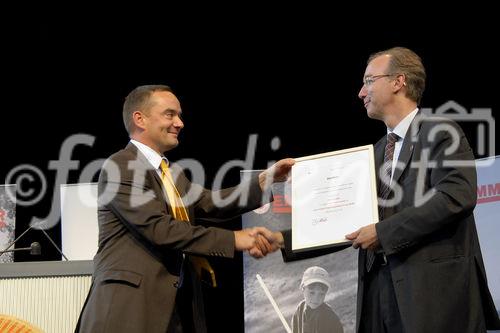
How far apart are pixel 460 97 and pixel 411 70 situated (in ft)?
7.76

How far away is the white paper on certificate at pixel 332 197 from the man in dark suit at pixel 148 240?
0.25 m

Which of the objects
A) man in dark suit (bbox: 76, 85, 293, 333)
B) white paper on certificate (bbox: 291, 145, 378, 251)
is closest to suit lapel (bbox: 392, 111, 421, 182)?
white paper on certificate (bbox: 291, 145, 378, 251)

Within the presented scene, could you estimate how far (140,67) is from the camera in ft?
20.8

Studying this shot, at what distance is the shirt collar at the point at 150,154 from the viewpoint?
3643 mm

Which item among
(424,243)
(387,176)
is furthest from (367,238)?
(387,176)

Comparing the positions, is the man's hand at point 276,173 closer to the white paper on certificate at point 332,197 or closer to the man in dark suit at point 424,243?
the white paper on certificate at point 332,197

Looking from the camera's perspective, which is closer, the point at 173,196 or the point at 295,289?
the point at 173,196

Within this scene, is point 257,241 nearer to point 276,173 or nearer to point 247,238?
point 247,238

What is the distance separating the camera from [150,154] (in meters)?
3.67

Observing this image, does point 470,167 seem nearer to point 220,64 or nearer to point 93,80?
point 220,64

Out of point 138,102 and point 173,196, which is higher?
point 138,102

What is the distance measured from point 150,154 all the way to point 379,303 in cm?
128

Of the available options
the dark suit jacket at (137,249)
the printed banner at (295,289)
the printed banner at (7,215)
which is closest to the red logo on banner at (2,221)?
the printed banner at (7,215)

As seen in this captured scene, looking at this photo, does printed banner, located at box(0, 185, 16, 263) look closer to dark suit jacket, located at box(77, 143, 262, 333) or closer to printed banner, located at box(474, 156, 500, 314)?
dark suit jacket, located at box(77, 143, 262, 333)
